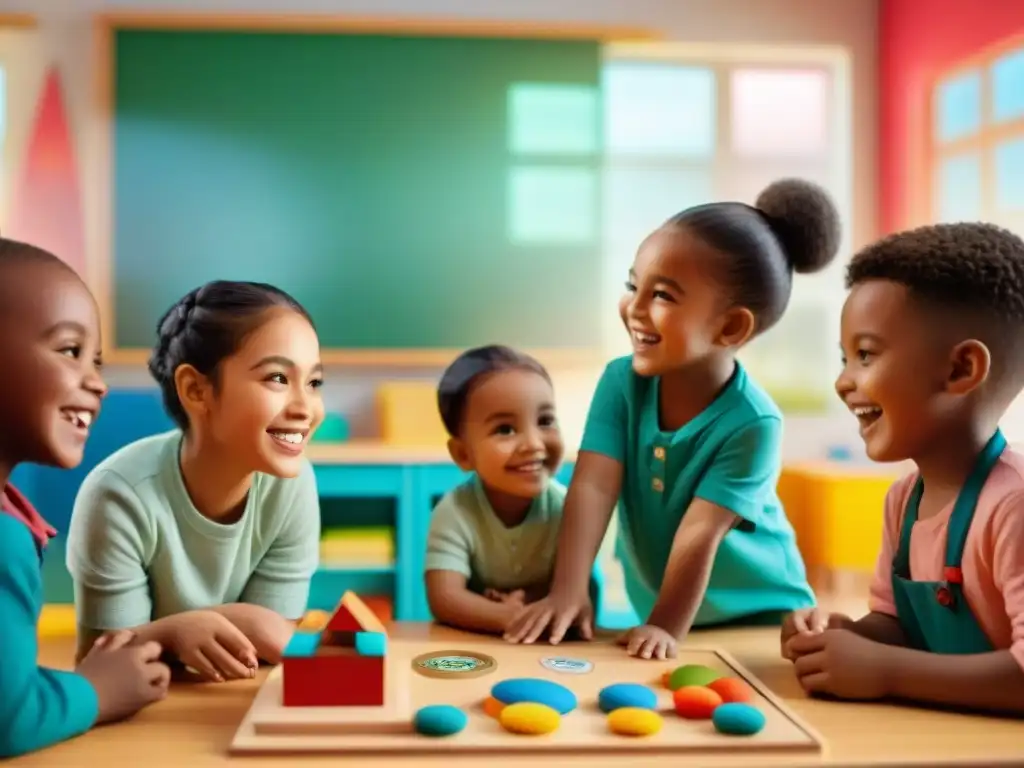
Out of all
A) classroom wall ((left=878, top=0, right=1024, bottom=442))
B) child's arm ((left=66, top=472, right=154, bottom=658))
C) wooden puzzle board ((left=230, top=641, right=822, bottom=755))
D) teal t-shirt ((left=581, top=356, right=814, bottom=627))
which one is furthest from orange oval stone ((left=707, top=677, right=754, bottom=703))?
classroom wall ((left=878, top=0, right=1024, bottom=442))

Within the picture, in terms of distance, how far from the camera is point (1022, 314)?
0.67 metres

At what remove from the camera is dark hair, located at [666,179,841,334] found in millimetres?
841

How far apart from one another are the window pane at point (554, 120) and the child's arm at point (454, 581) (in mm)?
2149

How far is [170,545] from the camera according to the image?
0.77 metres

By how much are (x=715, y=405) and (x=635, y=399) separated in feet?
0.29

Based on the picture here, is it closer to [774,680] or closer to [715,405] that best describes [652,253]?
[715,405]

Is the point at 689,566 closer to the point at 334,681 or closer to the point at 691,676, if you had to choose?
the point at 691,676

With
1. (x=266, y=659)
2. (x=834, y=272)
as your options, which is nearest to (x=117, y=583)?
(x=266, y=659)

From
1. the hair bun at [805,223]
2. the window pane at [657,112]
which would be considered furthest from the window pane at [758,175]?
the hair bun at [805,223]

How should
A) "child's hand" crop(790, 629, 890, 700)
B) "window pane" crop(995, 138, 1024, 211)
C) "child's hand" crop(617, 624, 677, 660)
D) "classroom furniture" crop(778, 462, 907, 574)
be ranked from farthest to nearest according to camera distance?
"classroom furniture" crop(778, 462, 907, 574)
"window pane" crop(995, 138, 1024, 211)
"child's hand" crop(617, 624, 677, 660)
"child's hand" crop(790, 629, 890, 700)

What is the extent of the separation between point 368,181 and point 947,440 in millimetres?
2406

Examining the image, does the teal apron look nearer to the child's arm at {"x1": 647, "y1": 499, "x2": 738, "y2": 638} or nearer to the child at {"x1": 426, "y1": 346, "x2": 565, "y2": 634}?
the child's arm at {"x1": 647, "y1": 499, "x2": 738, "y2": 638}

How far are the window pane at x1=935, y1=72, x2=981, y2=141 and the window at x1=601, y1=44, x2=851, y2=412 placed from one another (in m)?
0.36

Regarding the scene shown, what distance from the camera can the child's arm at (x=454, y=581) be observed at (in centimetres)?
85
